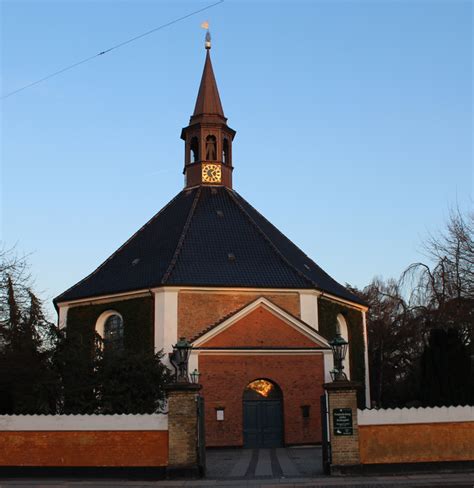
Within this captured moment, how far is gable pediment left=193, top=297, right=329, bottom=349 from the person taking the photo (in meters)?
25.4

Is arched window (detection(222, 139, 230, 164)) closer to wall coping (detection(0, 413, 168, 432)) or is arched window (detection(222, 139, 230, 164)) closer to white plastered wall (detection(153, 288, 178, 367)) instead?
white plastered wall (detection(153, 288, 178, 367))

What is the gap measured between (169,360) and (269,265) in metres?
6.39

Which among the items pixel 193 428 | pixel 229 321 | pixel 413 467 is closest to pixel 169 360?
pixel 229 321

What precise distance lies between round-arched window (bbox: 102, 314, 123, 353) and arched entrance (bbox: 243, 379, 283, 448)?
6.45 meters

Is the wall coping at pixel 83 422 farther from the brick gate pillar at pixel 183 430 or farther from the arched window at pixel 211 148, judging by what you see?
the arched window at pixel 211 148

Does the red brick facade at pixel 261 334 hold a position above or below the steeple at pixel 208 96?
below

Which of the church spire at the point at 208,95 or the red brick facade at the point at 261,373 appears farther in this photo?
the church spire at the point at 208,95

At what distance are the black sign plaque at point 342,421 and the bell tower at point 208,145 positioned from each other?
2000 cm

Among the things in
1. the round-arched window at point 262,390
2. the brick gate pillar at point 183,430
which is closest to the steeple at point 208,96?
the round-arched window at point 262,390

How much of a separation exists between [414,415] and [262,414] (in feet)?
30.9

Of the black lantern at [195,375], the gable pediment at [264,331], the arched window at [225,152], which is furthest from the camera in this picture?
the arched window at [225,152]

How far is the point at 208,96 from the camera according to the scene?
1497 inches

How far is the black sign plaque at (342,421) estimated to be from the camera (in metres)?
16.2

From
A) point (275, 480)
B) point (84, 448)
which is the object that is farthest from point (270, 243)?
point (275, 480)
